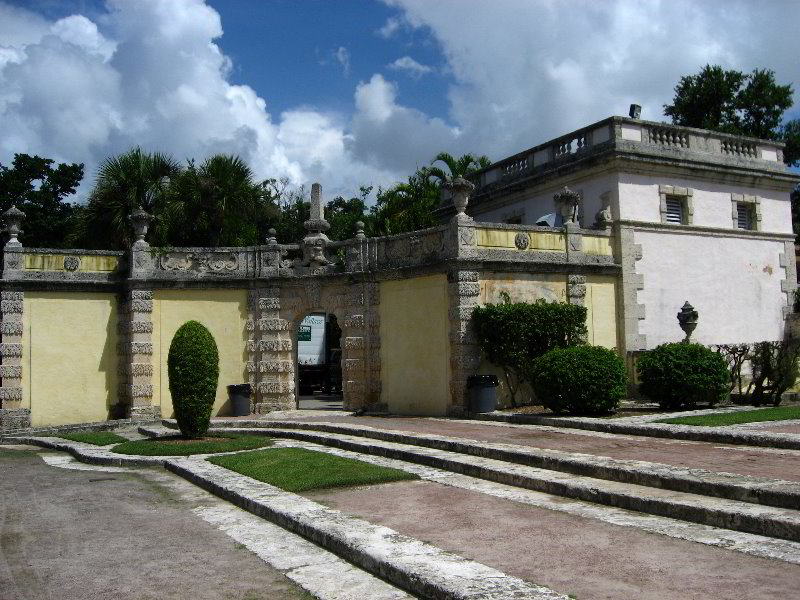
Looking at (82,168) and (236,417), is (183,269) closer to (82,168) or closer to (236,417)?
(236,417)

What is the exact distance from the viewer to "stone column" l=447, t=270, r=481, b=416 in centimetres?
1878

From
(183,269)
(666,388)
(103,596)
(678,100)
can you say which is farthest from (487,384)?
(678,100)

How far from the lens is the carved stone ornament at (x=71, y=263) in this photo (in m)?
21.9

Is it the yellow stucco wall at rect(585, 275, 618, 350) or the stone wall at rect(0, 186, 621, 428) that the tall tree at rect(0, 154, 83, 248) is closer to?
the stone wall at rect(0, 186, 621, 428)

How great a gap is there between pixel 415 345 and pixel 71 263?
9.88 metres

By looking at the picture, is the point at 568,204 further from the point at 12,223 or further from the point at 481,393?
the point at 12,223

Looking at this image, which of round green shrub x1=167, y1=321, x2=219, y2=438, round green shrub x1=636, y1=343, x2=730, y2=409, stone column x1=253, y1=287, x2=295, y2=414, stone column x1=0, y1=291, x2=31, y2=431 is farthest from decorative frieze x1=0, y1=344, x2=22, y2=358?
round green shrub x1=636, y1=343, x2=730, y2=409

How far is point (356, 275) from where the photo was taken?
2144cm

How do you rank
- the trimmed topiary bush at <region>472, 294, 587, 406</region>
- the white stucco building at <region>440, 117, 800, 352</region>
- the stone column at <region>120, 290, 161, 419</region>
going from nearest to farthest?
1. the trimmed topiary bush at <region>472, 294, 587, 406</region>
2. the white stucco building at <region>440, 117, 800, 352</region>
3. the stone column at <region>120, 290, 161, 419</region>

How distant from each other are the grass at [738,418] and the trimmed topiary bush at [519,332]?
172 inches

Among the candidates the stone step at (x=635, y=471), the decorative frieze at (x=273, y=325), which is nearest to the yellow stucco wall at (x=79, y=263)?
the decorative frieze at (x=273, y=325)

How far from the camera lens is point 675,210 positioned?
2266cm

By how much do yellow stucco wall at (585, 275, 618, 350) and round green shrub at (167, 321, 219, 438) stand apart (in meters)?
9.94

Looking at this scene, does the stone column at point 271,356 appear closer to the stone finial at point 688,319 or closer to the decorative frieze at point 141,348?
the decorative frieze at point 141,348
